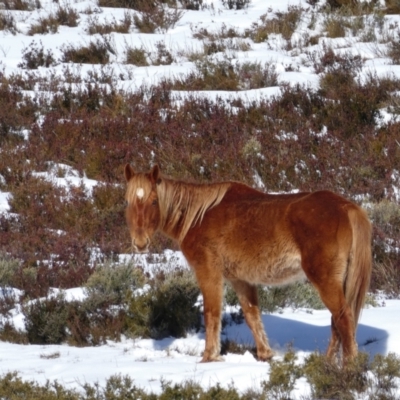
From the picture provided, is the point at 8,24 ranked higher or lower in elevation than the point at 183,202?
lower

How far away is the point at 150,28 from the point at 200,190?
12.5m

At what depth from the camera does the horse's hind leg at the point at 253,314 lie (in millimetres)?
6473

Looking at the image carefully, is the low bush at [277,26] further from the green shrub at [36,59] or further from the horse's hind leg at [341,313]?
the horse's hind leg at [341,313]

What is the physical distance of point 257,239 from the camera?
236 inches

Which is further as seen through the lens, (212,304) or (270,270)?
(212,304)

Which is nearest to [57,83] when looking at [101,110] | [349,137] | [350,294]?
[101,110]

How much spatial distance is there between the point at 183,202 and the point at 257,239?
2.68 feet

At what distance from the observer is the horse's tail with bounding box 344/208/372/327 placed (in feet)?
18.5

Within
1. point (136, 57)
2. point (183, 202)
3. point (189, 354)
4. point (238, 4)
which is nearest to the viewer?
point (183, 202)

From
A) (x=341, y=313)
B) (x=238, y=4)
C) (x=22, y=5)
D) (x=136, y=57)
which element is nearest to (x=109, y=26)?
(x=136, y=57)

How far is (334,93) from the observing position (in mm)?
13289

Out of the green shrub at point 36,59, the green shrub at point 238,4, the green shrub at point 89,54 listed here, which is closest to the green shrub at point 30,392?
the green shrub at point 36,59

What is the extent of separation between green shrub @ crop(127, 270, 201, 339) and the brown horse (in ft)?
3.08

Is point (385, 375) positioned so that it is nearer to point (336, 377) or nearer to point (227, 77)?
point (336, 377)
